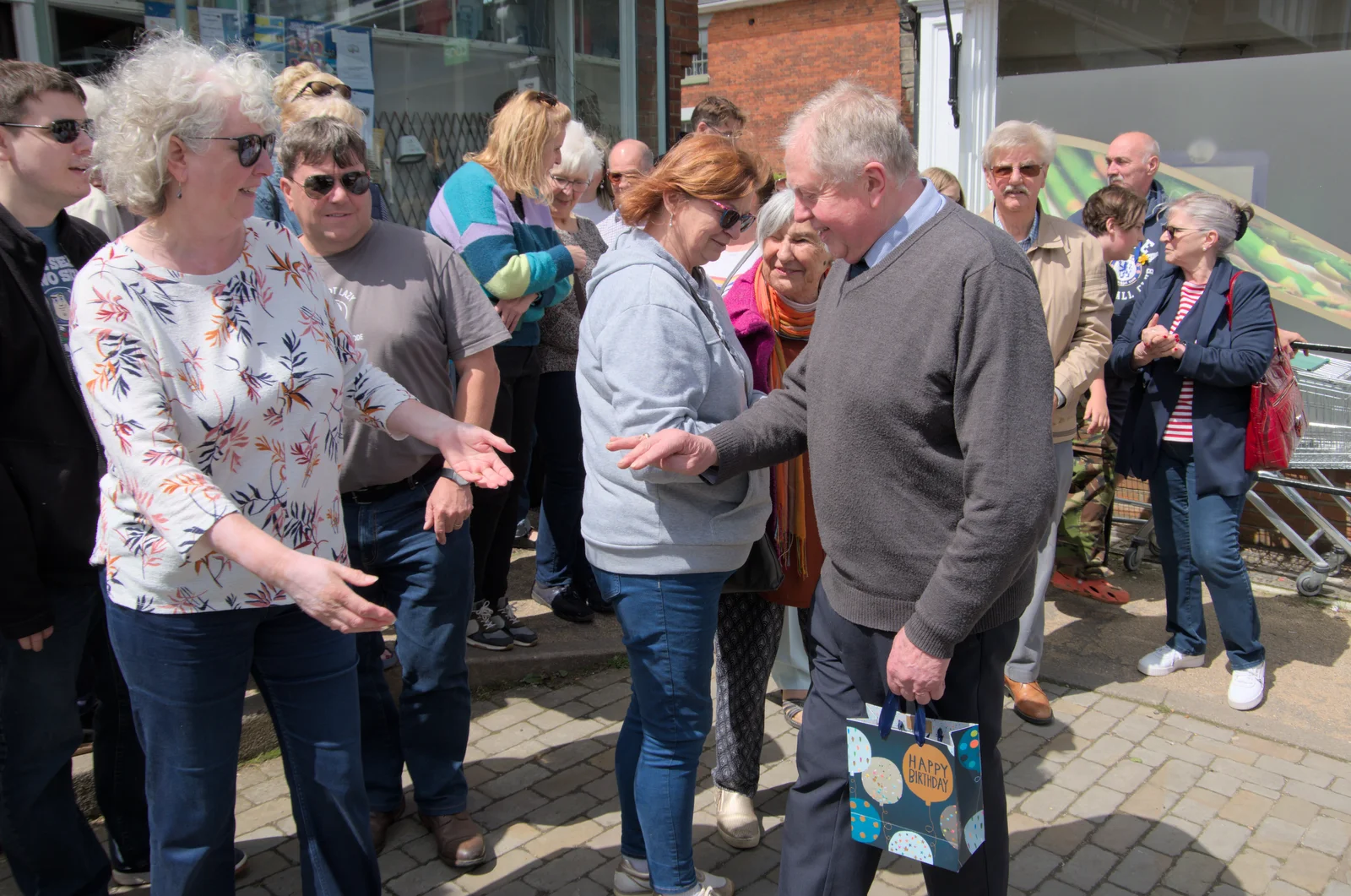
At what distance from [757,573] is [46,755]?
5.95 ft

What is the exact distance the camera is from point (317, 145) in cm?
289

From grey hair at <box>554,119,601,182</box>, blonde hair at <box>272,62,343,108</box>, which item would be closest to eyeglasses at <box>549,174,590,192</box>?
grey hair at <box>554,119,601,182</box>

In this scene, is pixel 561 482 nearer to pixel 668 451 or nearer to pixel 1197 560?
pixel 668 451

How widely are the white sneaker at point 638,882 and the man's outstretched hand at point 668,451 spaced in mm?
1183

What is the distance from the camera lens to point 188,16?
584 centimetres

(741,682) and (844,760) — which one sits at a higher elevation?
(844,760)

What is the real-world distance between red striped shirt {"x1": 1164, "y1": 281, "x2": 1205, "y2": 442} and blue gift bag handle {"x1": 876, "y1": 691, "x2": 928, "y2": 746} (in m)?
2.80

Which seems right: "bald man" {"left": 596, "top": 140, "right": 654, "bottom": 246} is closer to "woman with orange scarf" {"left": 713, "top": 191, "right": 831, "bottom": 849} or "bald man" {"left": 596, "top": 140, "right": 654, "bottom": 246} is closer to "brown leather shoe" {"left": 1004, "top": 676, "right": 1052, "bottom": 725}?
"woman with orange scarf" {"left": 713, "top": 191, "right": 831, "bottom": 849}

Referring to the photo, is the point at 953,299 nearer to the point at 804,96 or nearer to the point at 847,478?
the point at 847,478

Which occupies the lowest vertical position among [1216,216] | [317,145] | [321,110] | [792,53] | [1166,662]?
[1166,662]

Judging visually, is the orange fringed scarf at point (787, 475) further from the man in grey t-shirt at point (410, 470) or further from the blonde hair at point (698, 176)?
the man in grey t-shirt at point (410, 470)

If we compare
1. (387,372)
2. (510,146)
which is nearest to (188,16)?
(510,146)

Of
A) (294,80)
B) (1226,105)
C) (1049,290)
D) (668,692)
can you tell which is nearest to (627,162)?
(294,80)

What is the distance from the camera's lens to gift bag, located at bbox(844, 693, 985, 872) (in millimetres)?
2275
